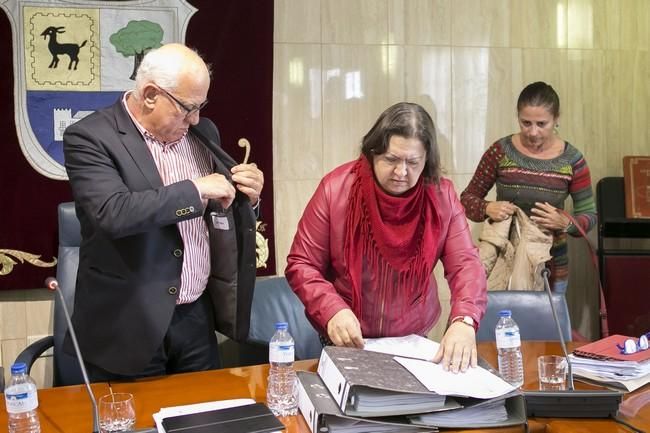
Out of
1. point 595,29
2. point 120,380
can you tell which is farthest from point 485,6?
point 120,380

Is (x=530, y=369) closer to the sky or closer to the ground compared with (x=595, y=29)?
closer to the ground

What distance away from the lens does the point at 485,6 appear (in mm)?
3656

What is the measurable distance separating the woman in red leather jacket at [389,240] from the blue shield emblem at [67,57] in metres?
1.46

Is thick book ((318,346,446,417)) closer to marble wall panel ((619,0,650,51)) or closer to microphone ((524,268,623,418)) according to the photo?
microphone ((524,268,623,418))

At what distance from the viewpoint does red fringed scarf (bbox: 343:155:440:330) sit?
1986 mm

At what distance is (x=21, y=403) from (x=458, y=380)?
36.3 inches

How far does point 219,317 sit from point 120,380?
0.33 metres

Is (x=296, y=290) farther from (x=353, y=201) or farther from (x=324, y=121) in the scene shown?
(x=324, y=121)

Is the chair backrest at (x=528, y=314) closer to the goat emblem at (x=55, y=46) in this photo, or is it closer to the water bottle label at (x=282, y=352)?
the water bottle label at (x=282, y=352)

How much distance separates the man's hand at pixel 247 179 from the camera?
1920 millimetres

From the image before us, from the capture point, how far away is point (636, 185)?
3627 mm

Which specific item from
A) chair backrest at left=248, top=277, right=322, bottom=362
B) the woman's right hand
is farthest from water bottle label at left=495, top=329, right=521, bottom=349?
the woman's right hand

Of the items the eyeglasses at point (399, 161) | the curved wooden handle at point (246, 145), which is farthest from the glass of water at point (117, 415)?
the curved wooden handle at point (246, 145)

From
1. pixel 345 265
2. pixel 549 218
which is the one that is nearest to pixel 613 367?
pixel 345 265
